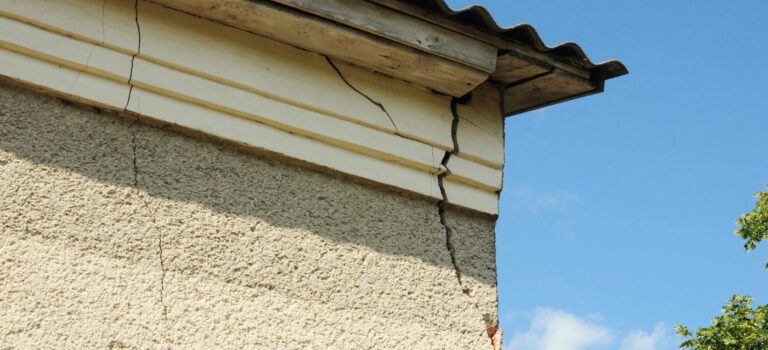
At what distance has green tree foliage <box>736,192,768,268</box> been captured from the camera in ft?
48.3

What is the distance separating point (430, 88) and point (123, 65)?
114 cm

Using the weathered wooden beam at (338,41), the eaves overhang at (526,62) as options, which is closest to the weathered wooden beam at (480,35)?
the eaves overhang at (526,62)

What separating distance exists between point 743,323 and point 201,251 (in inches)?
505

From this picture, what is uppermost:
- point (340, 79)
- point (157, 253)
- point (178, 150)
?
point (340, 79)

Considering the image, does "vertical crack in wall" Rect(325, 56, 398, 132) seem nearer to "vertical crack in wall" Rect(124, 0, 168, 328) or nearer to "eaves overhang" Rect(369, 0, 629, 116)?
"eaves overhang" Rect(369, 0, 629, 116)

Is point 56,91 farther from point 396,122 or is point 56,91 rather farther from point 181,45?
point 396,122

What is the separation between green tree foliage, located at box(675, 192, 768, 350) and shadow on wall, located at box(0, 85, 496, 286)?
11.9 meters

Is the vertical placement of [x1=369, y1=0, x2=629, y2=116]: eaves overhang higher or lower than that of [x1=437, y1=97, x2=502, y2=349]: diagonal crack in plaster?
higher

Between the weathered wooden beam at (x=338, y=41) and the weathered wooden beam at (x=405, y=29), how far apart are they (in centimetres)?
3

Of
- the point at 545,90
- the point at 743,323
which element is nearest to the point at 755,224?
the point at 743,323

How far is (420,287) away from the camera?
325cm

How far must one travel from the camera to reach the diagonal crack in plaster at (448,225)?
3.32 m

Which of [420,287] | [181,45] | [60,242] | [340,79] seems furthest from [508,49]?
[60,242]

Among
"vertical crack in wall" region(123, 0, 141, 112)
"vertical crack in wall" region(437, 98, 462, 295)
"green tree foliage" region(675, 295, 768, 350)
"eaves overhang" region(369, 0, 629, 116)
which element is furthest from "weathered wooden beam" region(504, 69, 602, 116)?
"green tree foliage" region(675, 295, 768, 350)
